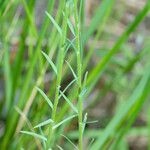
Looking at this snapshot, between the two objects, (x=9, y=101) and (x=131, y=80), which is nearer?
(x=9, y=101)

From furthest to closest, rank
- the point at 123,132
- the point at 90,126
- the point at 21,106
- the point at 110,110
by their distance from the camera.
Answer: the point at 110,110 < the point at 90,126 < the point at 21,106 < the point at 123,132

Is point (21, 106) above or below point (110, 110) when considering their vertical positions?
above

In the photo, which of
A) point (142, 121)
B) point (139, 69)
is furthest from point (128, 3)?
point (142, 121)

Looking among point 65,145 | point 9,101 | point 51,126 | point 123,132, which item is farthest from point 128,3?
point 51,126

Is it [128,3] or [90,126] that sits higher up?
[128,3]

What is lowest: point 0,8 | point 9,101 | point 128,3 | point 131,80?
point 131,80

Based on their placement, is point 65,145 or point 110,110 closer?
point 65,145

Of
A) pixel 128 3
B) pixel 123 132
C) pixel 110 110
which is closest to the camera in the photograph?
pixel 123 132

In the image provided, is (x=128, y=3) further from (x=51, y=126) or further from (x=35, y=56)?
(x=51, y=126)

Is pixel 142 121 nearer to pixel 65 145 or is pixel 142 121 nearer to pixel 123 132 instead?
pixel 65 145

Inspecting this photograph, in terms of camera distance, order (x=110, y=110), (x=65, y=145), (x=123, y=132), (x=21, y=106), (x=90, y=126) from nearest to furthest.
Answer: (x=123, y=132), (x=21, y=106), (x=65, y=145), (x=90, y=126), (x=110, y=110)
